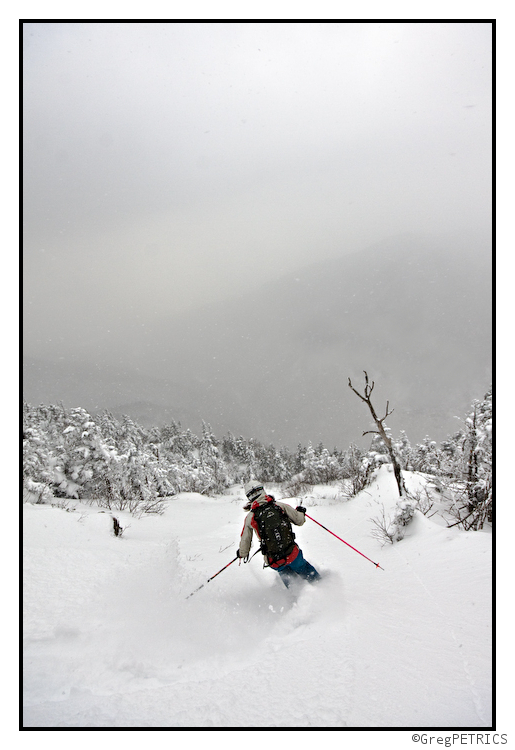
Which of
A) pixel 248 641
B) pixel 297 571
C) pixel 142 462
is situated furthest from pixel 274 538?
pixel 142 462

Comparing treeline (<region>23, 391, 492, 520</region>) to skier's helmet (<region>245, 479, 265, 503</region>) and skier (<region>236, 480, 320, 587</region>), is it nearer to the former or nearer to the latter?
skier (<region>236, 480, 320, 587</region>)

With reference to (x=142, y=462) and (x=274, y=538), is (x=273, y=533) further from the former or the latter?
(x=142, y=462)

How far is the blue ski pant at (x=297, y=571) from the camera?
518 cm

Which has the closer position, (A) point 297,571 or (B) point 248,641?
(B) point 248,641

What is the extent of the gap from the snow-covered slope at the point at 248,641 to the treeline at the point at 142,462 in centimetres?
426

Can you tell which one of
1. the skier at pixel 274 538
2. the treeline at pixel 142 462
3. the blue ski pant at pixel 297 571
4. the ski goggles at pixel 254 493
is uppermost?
the ski goggles at pixel 254 493

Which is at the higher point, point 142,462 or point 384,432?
point 384,432

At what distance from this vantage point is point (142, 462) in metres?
28.5

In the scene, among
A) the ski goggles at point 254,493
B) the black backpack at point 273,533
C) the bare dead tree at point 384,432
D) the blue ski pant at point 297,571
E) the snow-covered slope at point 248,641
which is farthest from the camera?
the bare dead tree at point 384,432

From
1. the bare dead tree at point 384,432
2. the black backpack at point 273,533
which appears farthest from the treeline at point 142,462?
the black backpack at point 273,533

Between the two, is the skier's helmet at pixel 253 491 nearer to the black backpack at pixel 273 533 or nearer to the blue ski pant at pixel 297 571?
the black backpack at pixel 273 533

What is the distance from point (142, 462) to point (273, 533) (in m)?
26.0

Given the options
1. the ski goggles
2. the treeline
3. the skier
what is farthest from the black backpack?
the treeline
